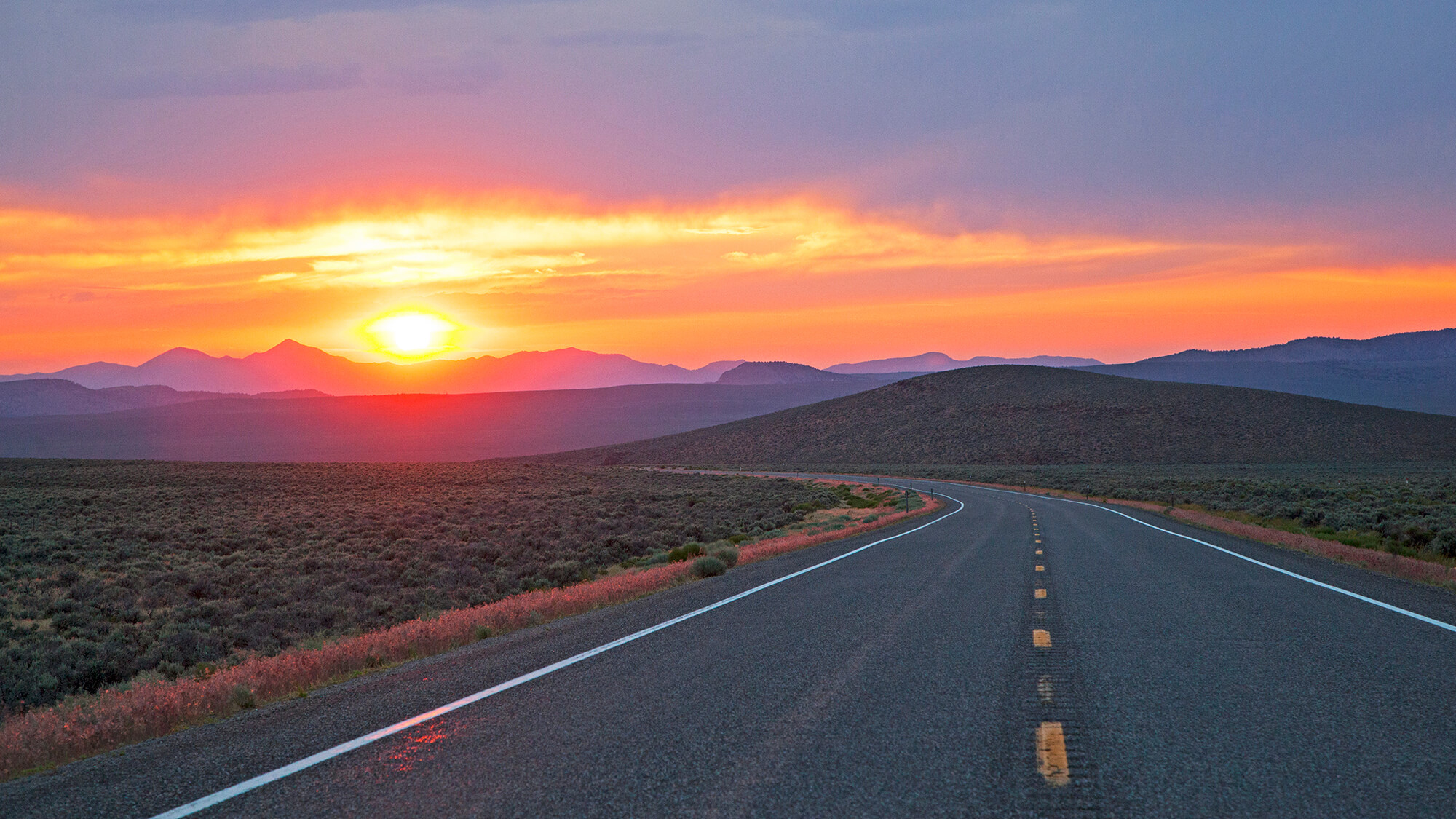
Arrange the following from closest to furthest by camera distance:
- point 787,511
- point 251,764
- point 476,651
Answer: point 251,764, point 476,651, point 787,511

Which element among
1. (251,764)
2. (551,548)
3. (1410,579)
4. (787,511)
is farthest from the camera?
(787,511)

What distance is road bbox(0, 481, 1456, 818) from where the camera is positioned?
441 cm

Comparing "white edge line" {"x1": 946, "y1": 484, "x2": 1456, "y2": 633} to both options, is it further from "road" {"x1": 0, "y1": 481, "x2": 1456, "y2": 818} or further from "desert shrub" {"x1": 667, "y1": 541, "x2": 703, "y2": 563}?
"desert shrub" {"x1": 667, "y1": 541, "x2": 703, "y2": 563}

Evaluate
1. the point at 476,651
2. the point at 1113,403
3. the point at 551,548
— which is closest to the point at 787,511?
the point at 551,548

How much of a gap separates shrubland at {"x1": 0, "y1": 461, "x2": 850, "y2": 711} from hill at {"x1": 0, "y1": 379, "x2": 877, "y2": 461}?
95.3m

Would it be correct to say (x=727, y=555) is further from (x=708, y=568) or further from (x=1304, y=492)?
(x=1304, y=492)

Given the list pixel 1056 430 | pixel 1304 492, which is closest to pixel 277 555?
pixel 1304 492

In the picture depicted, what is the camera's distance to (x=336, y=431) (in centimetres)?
16725

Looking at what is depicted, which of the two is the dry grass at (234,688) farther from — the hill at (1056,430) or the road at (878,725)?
the hill at (1056,430)

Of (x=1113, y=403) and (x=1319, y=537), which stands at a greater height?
(x=1113, y=403)

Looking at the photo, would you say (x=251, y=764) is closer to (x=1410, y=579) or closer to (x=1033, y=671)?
(x=1033, y=671)

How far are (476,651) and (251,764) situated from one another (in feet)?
11.3

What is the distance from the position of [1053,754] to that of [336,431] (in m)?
181

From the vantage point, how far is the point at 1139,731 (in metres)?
5.41
